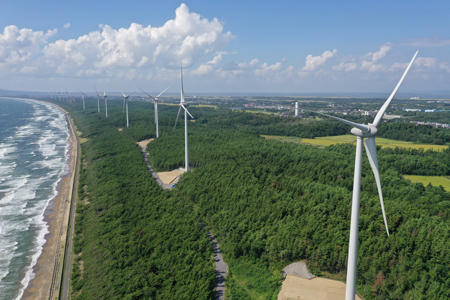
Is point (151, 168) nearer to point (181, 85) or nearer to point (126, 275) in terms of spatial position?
point (181, 85)

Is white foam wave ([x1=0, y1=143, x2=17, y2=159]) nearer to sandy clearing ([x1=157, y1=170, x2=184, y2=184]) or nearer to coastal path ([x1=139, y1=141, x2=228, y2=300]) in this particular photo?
sandy clearing ([x1=157, y1=170, x2=184, y2=184])

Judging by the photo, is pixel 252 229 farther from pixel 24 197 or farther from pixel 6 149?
pixel 6 149

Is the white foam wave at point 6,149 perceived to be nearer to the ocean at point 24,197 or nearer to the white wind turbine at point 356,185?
the ocean at point 24,197

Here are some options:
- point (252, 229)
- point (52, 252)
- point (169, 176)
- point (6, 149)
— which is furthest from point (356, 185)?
point (6, 149)

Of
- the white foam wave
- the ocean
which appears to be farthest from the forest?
the white foam wave

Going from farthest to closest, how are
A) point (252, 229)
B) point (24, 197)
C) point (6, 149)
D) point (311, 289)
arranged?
point (6, 149) → point (24, 197) → point (252, 229) → point (311, 289)

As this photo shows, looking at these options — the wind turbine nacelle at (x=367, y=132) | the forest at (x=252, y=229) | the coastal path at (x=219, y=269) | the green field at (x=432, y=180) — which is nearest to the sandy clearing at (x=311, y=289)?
the forest at (x=252, y=229)
